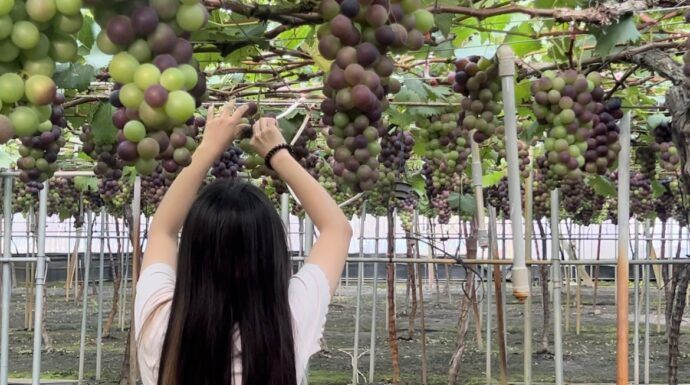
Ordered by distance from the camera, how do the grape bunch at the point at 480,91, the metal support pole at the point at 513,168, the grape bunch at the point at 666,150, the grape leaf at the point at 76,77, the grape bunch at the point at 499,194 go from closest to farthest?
1. the metal support pole at the point at 513,168
2. the grape leaf at the point at 76,77
3. the grape bunch at the point at 480,91
4. the grape bunch at the point at 666,150
5. the grape bunch at the point at 499,194

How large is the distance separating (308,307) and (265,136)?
358mm

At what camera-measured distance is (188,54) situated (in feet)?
3.65

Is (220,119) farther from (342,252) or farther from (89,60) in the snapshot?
(89,60)

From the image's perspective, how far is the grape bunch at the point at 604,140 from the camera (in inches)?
112

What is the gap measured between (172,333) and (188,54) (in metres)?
0.60

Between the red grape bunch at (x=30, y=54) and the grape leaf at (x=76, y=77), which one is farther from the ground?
the grape leaf at (x=76, y=77)

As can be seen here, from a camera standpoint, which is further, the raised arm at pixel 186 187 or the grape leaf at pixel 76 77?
the grape leaf at pixel 76 77

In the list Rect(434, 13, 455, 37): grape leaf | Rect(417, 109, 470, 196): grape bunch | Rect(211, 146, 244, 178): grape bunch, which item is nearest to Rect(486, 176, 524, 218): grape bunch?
Rect(417, 109, 470, 196): grape bunch

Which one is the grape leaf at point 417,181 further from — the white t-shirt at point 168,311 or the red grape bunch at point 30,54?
the red grape bunch at point 30,54

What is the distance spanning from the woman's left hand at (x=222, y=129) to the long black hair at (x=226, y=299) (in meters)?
0.10

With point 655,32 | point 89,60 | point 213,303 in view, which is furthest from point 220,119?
point 655,32

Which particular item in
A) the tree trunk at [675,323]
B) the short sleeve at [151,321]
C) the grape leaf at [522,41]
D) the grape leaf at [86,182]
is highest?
the grape leaf at [522,41]

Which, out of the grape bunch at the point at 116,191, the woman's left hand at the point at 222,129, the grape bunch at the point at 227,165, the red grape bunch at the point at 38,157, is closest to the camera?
the woman's left hand at the point at 222,129

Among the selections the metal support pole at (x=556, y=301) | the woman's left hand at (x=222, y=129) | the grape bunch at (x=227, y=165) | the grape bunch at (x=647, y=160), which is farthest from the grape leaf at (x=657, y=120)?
the woman's left hand at (x=222, y=129)
